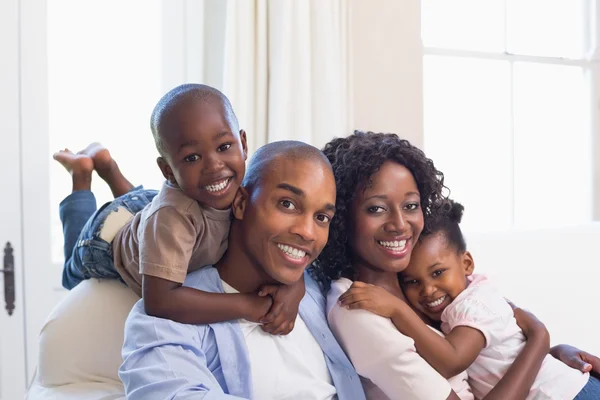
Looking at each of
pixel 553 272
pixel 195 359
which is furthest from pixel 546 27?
pixel 195 359

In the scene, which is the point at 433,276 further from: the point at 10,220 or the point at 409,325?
the point at 10,220

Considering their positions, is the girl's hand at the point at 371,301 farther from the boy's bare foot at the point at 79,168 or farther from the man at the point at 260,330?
the boy's bare foot at the point at 79,168

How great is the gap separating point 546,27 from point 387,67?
1188mm

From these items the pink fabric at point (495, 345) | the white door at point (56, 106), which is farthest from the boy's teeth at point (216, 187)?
the white door at point (56, 106)

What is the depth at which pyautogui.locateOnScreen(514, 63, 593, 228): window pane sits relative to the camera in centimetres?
319

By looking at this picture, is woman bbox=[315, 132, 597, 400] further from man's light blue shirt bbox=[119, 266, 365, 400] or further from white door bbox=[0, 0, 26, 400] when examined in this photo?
white door bbox=[0, 0, 26, 400]

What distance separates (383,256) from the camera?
1335mm

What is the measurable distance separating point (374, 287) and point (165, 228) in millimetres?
443

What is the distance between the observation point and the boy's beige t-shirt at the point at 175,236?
1.14 metres

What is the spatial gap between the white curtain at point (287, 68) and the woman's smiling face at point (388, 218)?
884 mm

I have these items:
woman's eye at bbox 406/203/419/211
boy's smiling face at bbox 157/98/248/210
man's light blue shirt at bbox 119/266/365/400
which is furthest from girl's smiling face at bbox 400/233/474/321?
boy's smiling face at bbox 157/98/248/210

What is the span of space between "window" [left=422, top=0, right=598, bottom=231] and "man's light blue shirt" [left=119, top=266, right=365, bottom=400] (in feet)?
5.81

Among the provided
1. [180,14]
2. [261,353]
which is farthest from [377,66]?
[261,353]

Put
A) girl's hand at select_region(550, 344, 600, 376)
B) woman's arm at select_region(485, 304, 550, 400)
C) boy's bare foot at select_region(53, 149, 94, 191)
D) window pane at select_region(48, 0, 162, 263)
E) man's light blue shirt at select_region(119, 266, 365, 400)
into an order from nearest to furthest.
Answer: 1. man's light blue shirt at select_region(119, 266, 365, 400)
2. woman's arm at select_region(485, 304, 550, 400)
3. girl's hand at select_region(550, 344, 600, 376)
4. boy's bare foot at select_region(53, 149, 94, 191)
5. window pane at select_region(48, 0, 162, 263)
